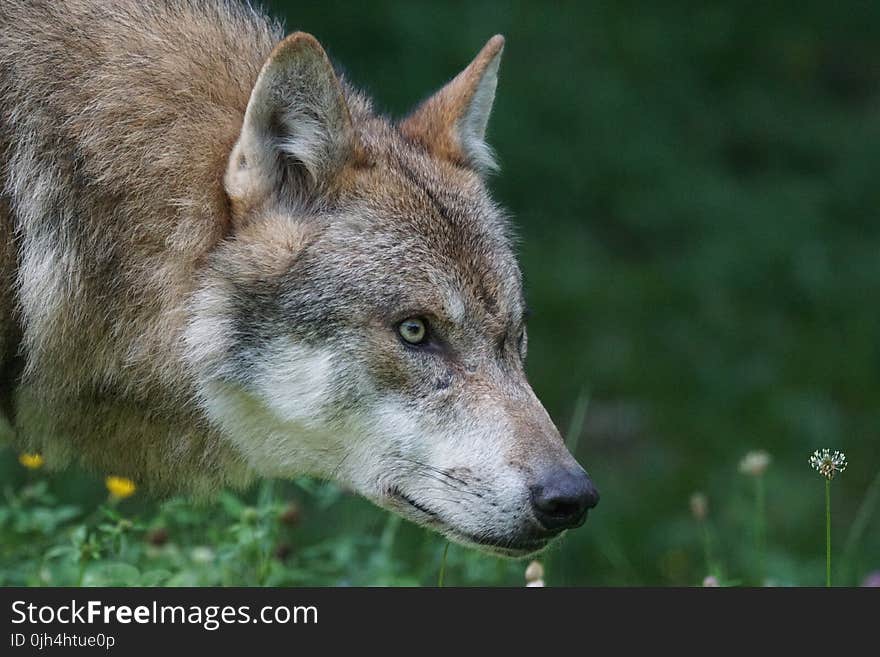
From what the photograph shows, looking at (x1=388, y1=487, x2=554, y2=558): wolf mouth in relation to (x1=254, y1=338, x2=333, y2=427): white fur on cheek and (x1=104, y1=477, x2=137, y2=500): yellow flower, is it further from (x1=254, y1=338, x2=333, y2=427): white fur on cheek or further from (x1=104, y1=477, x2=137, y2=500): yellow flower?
(x1=104, y1=477, x2=137, y2=500): yellow flower

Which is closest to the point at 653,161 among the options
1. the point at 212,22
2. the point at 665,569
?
the point at 665,569

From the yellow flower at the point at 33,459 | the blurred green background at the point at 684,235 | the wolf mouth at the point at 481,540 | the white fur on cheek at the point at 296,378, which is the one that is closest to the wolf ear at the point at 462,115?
the white fur on cheek at the point at 296,378

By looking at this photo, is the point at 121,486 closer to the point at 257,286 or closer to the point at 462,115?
the point at 257,286

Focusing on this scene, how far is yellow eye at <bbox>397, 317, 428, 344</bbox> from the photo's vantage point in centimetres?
411

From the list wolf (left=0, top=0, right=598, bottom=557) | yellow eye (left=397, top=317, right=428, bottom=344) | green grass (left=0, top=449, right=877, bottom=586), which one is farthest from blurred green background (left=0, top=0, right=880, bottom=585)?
yellow eye (left=397, top=317, right=428, bottom=344)

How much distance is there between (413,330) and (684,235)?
6.86m

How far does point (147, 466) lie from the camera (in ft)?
14.8

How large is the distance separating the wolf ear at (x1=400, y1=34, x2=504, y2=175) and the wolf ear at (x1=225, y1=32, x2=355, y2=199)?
50 centimetres

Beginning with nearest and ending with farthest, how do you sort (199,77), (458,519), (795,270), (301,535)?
(458,519), (199,77), (301,535), (795,270)

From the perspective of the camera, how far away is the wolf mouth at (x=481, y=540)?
402cm

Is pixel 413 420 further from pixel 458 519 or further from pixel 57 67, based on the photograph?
pixel 57 67

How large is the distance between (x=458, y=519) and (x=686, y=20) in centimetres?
857

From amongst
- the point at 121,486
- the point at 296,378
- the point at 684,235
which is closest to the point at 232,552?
the point at 121,486

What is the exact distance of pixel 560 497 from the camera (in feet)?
12.9
